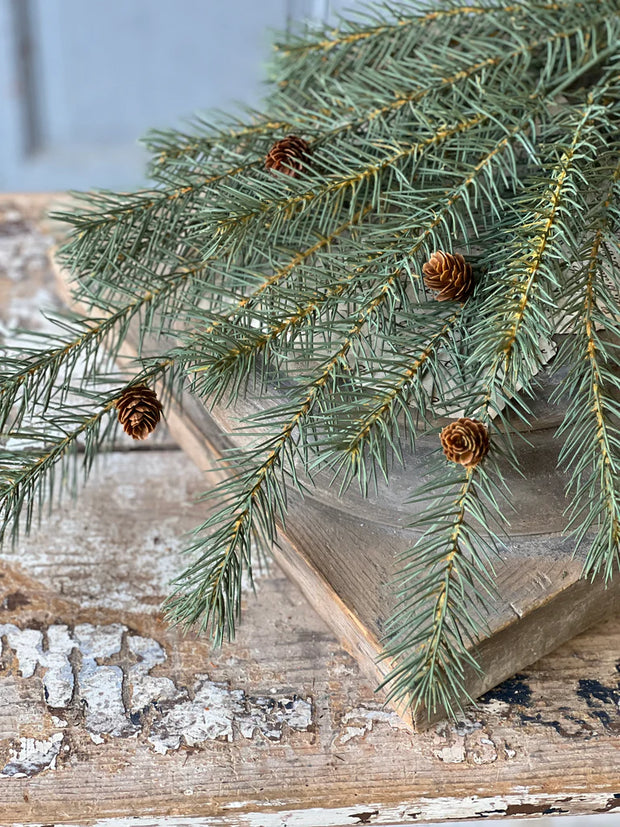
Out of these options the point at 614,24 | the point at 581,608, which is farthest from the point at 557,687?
the point at 614,24

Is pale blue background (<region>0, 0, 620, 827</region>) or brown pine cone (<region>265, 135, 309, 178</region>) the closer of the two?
brown pine cone (<region>265, 135, 309, 178</region>)

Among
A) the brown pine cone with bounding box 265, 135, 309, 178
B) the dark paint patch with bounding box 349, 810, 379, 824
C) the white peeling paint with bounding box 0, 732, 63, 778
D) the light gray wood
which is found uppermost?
the light gray wood

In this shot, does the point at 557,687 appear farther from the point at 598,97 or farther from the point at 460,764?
the point at 598,97

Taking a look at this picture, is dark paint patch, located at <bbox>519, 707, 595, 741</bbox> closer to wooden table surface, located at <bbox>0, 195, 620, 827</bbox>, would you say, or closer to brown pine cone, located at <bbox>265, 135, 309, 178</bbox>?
wooden table surface, located at <bbox>0, 195, 620, 827</bbox>

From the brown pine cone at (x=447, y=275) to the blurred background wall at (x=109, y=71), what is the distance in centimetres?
78

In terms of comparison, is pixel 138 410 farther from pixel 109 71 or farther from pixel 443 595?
pixel 109 71

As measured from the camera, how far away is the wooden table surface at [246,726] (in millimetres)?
339

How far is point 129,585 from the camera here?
42cm

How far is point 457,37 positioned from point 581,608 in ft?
0.98

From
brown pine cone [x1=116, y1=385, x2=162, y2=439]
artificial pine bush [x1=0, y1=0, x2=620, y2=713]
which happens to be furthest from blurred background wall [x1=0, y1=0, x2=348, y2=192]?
brown pine cone [x1=116, y1=385, x2=162, y2=439]

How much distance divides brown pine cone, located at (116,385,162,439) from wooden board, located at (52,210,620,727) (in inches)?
1.2

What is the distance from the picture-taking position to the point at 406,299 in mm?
330

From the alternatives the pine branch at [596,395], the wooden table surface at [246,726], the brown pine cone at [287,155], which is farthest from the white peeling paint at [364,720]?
the brown pine cone at [287,155]

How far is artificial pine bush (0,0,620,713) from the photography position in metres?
0.30
